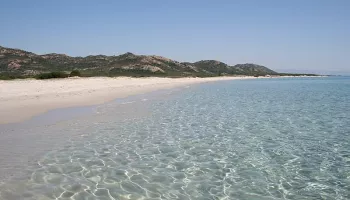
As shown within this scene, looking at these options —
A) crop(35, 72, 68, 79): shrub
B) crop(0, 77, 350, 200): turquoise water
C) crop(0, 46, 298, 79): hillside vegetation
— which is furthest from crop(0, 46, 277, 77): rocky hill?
crop(0, 77, 350, 200): turquoise water

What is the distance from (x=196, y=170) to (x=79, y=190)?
317cm

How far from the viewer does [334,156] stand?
10.4 metres

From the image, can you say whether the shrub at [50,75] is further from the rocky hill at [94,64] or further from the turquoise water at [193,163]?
the turquoise water at [193,163]

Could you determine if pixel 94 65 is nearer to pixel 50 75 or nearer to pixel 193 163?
pixel 50 75

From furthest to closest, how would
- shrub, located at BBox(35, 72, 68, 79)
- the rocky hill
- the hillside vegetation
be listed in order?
the rocky hill → the hillside vegetation → shrub, located at BBox(35, 72, 68, 79)

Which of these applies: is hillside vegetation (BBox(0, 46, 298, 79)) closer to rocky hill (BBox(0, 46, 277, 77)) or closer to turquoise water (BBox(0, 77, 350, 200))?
rocky hill (BBox(0, 46, 277, 77))

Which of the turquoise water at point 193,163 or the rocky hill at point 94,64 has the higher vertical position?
the rocky hill at point 94,64

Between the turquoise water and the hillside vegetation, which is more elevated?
the hillside vegetation

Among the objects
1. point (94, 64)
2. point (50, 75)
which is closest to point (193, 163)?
point (50, 75)

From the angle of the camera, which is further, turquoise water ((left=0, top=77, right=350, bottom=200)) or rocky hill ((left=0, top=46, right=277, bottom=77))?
rocky hill ((left=0, top=46, right=277, bottom=77))

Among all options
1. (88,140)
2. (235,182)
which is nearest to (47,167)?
(88,140)

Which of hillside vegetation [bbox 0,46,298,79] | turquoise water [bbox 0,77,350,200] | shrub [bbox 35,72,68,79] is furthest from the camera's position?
hillside vegetation [bbox 0,46,298,79]

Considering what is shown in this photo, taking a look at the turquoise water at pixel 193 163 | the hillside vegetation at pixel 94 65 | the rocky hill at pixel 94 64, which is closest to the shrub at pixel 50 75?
the hillside vegetation at pixel 94 65

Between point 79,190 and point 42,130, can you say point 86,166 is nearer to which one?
point 79,190
